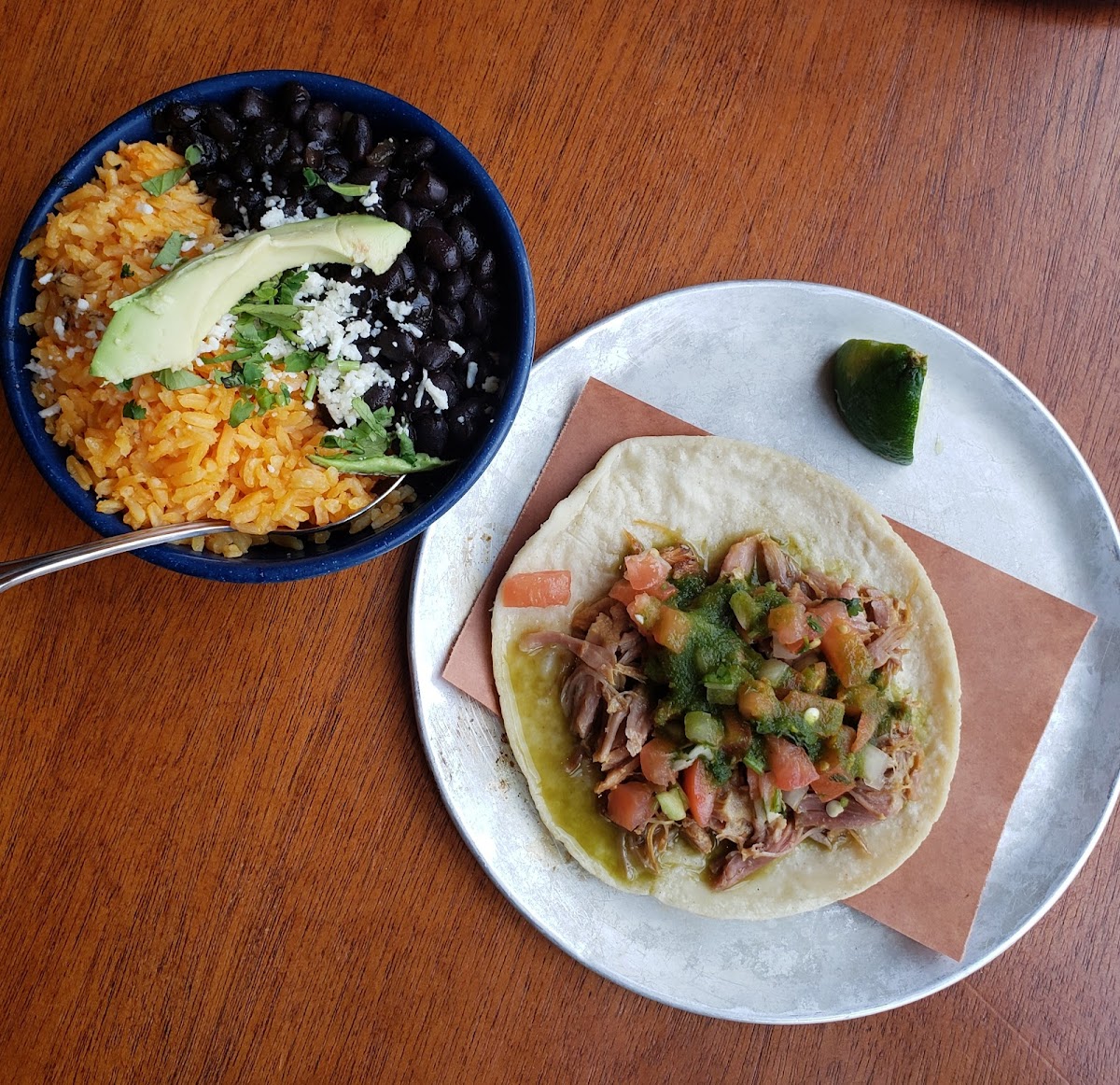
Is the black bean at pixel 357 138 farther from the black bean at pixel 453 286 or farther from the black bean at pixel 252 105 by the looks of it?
the black bean at pixel 453 286

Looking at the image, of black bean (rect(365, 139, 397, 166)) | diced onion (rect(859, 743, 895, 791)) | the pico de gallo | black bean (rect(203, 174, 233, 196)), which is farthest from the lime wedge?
black bean (rect(203, 174, 233, 196))

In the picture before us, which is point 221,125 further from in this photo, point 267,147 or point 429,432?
point 429,432

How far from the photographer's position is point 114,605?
2.77 meters

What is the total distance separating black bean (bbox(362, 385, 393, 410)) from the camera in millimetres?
2285

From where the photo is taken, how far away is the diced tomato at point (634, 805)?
2631 mm

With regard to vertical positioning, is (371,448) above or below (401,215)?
below

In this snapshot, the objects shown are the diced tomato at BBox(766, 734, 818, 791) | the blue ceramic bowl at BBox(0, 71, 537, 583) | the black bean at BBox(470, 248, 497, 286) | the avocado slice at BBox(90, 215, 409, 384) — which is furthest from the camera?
the diced tomato at BBox(766, 734, 818, 791)

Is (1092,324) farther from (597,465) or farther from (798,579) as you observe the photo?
(597,465)

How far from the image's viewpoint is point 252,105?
2336mm

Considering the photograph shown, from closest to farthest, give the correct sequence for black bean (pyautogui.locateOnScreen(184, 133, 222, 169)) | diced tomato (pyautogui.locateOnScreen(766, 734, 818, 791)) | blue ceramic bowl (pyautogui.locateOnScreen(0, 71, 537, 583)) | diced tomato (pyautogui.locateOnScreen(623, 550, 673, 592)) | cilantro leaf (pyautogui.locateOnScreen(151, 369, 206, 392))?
cilantro leaf (pyautogui.locateOnScreen(151, 369, 206, 392)) → blue ceramic bowl (pyautogui.locateOnScreen(0, 71, 537, 583)) → black bean (pyautogui.locateOnScreen(184, 133, 222, 169)) → diced tomato (pyautogui.locateOnScreen(766, 734, 818, 791)) → diced tomato (pyautogui.locateOnScreen(623, 550, 673, 592))

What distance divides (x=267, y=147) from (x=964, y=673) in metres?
2.39

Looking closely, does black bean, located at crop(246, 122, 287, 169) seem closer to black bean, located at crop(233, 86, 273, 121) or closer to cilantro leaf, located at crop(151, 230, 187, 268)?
black bean, located at crop(233, 86, 273, 121)

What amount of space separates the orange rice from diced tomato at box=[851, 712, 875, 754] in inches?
60.5

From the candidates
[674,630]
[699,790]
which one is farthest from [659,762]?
[674,630]
